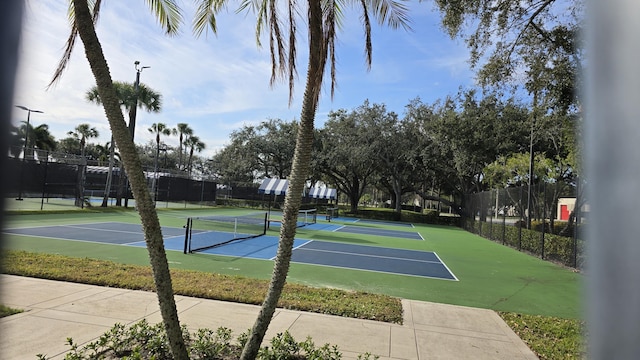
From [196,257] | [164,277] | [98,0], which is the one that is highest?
[98,0]

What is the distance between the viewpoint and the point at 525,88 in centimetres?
1196

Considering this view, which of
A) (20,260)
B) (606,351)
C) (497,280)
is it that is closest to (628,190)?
(606,351)

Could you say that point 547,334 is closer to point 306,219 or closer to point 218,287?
point 218,287

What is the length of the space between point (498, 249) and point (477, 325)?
45.2ft

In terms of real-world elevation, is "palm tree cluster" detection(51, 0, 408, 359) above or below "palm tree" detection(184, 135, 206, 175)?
below

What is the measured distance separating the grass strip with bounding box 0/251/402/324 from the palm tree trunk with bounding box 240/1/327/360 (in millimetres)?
2762

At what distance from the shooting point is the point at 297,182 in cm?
409

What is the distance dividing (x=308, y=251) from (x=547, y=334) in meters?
8.88

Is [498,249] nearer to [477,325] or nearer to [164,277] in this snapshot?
[477,325]

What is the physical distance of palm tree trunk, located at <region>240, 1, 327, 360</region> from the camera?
3998 millimetres

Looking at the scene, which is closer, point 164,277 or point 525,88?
point 164,277

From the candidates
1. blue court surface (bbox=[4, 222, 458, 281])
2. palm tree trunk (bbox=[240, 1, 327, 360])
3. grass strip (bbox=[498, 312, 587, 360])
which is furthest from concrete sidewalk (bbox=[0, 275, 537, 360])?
blue court surface (bbox=[4, 222, 458, 281])

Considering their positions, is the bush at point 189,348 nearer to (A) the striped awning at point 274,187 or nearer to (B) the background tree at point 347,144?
(A) the striped awning at point 274,187

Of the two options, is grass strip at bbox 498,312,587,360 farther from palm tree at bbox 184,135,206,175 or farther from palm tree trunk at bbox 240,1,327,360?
palm tree at bbox 184,135,206,175
